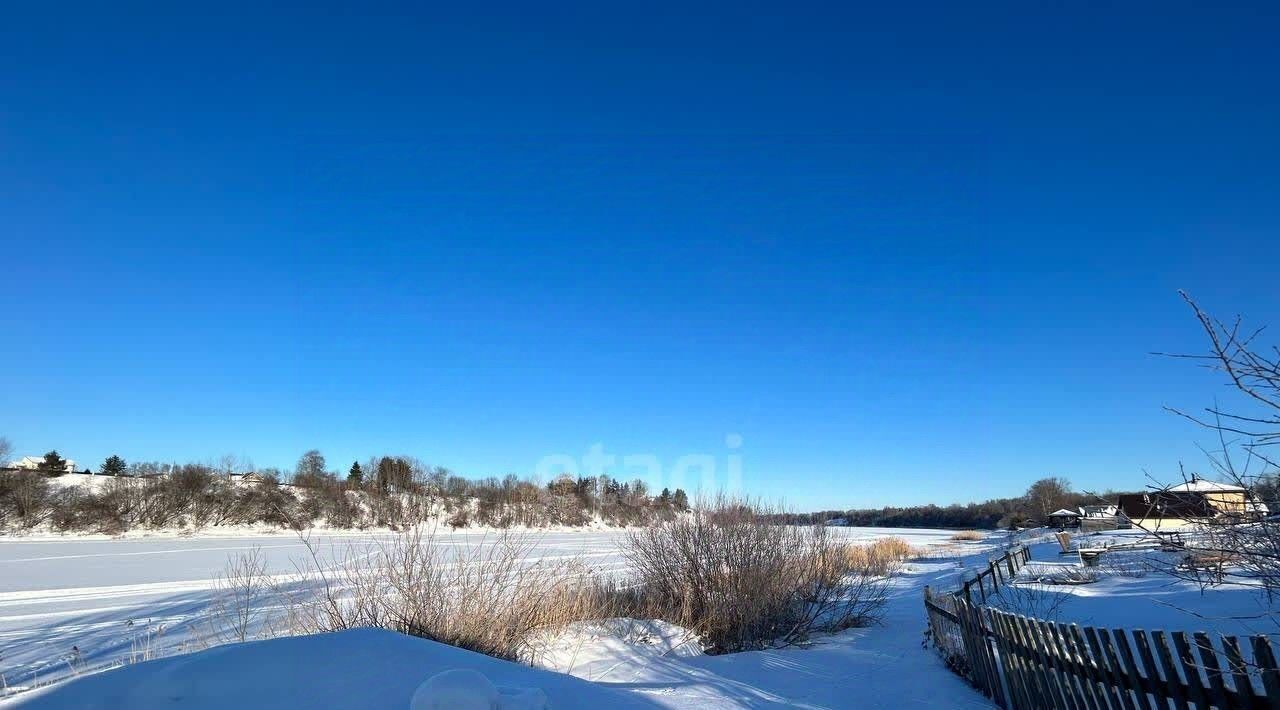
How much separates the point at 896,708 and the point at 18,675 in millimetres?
10266

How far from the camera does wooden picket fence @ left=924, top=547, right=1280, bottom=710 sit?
4094mm

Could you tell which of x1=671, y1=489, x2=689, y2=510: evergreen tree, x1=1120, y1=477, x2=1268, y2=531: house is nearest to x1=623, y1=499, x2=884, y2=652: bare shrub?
x1=671, y1=489, x2=689, y2=510: evergreen tree

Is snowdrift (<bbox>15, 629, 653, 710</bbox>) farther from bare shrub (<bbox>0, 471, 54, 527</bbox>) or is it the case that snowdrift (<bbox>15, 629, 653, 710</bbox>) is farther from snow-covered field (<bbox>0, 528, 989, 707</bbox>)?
bare shrub (<bbox>0, 471, 54, 527</bbox>)

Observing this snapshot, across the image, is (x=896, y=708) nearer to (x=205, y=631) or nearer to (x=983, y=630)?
(x=983, y=630)

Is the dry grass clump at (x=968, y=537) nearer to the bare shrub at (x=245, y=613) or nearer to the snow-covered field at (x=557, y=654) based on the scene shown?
the snow-covered field at (x=557, y=654)

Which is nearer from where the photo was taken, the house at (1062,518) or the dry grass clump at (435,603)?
the dry grass clump at (435,603)

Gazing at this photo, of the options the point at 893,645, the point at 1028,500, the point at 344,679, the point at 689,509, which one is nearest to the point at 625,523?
the point at 689,509

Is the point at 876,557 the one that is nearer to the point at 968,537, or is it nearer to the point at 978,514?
the point at 968,537

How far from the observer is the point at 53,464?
4131 centimetres

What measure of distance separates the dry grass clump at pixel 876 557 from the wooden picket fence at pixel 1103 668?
33.0 ft

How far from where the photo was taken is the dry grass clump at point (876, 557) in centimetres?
2047

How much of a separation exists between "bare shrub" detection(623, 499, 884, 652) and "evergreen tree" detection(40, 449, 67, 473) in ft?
124

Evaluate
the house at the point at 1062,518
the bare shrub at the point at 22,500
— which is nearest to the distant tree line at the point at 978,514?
the house at the point at 1062,518

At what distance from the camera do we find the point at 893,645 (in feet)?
39.1
